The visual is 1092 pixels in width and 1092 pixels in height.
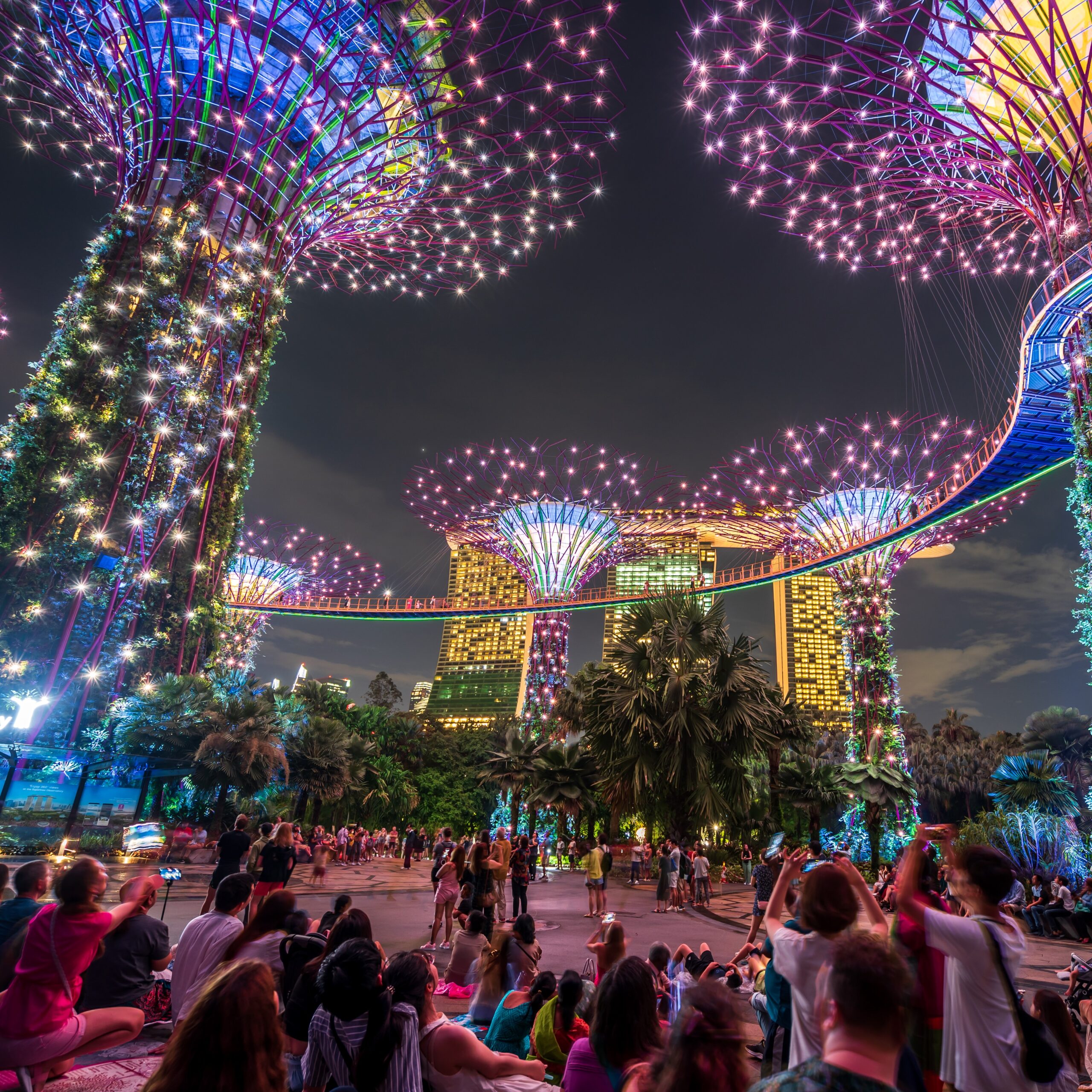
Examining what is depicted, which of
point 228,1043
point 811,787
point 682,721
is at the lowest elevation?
point 228,1043

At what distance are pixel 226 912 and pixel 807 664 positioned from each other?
492 ft

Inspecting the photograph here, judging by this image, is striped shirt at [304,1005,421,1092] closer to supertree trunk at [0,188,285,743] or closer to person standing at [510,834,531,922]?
person standing at [510,834,531,922]

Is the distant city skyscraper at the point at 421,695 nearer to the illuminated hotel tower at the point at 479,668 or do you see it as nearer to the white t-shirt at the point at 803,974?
the illuminated hotel tower at the point at 479,668

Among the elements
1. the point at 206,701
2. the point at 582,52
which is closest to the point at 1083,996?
the point at 582,52

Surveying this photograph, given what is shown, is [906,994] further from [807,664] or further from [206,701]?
[807,664]

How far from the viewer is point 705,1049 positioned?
1907 mm

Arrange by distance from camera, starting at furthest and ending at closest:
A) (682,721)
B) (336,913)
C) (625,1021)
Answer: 1. (682,721)
2. (336,913)
3. (625,1021)

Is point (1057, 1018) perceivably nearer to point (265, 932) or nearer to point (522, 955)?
point (522, 955)

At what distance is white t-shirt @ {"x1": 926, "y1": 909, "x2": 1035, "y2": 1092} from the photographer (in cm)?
289

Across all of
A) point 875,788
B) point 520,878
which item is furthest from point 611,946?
point 875,788

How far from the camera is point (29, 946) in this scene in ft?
11.3

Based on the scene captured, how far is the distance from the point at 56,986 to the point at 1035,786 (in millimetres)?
24805

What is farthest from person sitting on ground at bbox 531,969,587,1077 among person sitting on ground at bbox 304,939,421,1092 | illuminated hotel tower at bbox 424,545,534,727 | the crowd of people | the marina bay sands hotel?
illuminated hotel tower at bbox 424,545,534,727

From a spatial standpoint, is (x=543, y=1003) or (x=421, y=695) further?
(x=421, y=695)
